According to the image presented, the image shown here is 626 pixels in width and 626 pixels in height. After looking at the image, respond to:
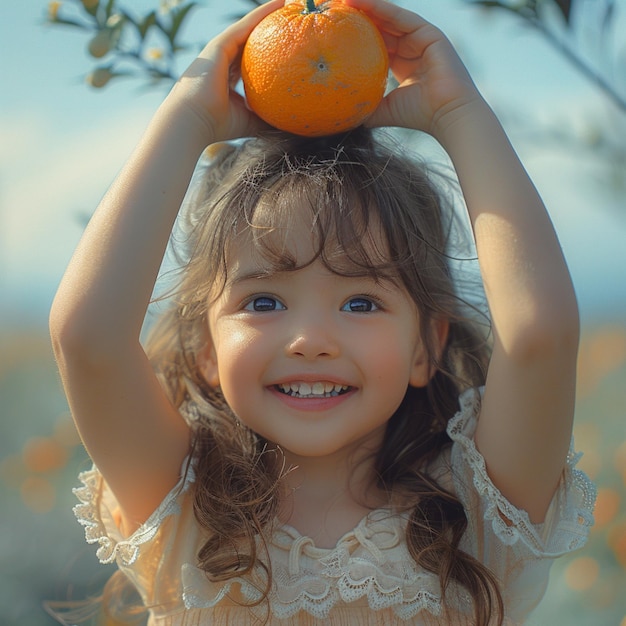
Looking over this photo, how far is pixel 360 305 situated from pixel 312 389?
16cm

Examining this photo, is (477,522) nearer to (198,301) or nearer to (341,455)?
(341,455)

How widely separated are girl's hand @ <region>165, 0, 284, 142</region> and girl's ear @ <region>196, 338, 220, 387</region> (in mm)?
371

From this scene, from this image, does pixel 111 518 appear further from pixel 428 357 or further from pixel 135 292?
pixel 428 357

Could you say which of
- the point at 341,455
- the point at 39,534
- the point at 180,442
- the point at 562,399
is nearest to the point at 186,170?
the point at 180,442

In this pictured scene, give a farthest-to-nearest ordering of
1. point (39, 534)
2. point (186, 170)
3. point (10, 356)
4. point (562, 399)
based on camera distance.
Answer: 1. point (10, 356)
2. point (39, 534)
3. point (186, 170)
4. point (562, 399)

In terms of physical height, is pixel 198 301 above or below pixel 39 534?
above

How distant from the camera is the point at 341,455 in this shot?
161 centimetres

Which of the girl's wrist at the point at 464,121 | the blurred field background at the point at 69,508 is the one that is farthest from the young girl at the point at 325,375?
the blurred field background at the point at 69,508

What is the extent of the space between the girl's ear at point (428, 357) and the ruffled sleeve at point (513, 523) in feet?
0.27

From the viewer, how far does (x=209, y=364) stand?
5.42 feet

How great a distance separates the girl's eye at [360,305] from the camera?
1471 mm

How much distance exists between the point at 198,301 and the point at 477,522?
61 centimetres

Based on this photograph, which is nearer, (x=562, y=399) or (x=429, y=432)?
(x=562, y=399)

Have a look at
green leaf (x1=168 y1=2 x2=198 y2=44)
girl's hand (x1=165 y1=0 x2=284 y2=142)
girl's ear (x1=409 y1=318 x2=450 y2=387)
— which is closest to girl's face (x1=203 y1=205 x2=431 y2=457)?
girl's ear (x1=409 y1=318 x2=450 y2=387)
